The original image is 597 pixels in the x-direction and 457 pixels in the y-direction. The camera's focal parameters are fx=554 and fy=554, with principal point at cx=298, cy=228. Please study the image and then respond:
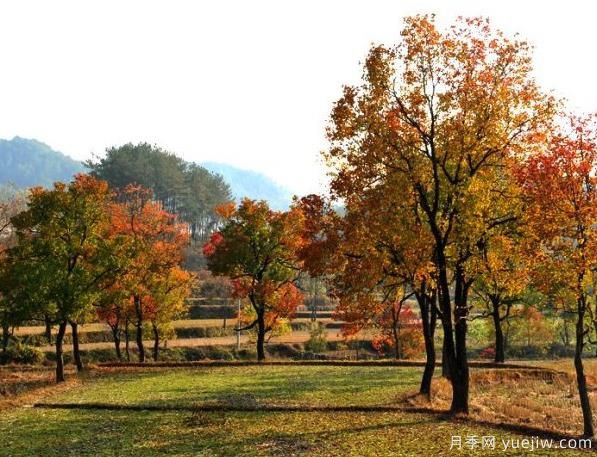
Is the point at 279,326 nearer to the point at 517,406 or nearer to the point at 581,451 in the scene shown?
A: the point at 517,406

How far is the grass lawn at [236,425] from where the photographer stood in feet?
68.5

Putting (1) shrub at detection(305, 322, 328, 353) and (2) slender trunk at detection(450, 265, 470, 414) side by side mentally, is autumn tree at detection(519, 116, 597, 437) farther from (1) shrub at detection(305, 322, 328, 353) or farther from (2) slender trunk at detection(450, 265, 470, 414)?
(1) shrub at detection(305, 322, 328, 353)

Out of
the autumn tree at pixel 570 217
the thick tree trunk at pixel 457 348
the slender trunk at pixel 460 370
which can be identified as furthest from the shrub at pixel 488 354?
the autumn tree at pixel 570 217

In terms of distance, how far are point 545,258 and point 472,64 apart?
9.44 meters

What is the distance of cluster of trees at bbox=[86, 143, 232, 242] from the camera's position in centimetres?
15962

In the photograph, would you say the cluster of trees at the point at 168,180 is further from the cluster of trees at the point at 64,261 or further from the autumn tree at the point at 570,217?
the autumn tree at the point at 570,217

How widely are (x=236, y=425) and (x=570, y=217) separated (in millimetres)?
16668

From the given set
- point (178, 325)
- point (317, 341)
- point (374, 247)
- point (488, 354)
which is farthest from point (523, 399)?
point (178, 325)

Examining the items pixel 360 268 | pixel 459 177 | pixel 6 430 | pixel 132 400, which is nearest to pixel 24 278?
pixel 132 400

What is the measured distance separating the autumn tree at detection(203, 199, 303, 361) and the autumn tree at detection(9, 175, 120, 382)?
14705 mm

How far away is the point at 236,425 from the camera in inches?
994

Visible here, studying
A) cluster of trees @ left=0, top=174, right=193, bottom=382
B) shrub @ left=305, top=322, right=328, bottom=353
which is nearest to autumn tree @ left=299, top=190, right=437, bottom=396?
cluster of trees @ left=0, top=174, right=193, bottom=382

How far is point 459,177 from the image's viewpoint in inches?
1067

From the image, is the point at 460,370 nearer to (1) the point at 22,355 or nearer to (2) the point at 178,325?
(1) the point at 22,355
